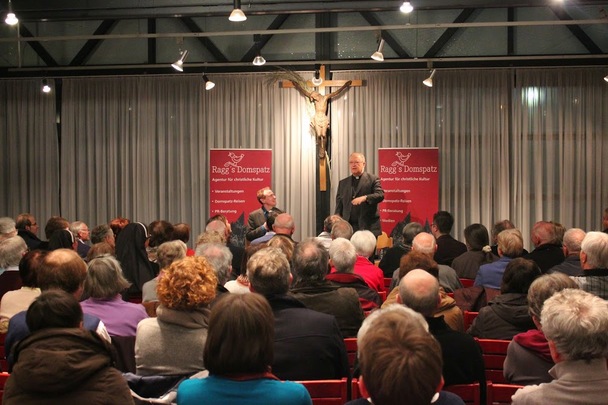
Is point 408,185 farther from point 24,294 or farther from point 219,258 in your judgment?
point 24,294

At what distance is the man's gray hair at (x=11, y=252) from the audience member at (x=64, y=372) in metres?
3.28

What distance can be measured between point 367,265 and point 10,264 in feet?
9.07

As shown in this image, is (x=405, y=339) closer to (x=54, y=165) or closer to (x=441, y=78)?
(x=441, y=78)

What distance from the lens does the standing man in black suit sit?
1034 cm

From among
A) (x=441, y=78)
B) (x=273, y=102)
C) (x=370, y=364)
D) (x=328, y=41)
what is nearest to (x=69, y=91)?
(x=273, y=102)

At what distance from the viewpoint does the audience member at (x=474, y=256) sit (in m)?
6.88

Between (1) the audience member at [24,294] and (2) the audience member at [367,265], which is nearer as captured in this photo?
(1) the audience member at [24,294]

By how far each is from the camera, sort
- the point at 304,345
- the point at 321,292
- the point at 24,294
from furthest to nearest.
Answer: the point at 24,294
the point at 321,292
the point at 304,345

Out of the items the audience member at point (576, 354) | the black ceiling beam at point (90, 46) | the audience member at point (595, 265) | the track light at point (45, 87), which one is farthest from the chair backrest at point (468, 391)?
the black ceiling beam at point (90, 46)

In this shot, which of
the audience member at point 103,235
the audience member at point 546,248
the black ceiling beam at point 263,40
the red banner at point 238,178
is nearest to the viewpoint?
the audience member at point 546,248

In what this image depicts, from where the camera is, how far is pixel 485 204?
11.6 metres

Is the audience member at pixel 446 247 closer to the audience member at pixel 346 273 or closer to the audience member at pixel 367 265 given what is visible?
the audience member at pixel 367 265

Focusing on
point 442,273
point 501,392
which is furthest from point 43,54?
point 501,392

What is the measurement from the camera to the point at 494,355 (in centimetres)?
411
